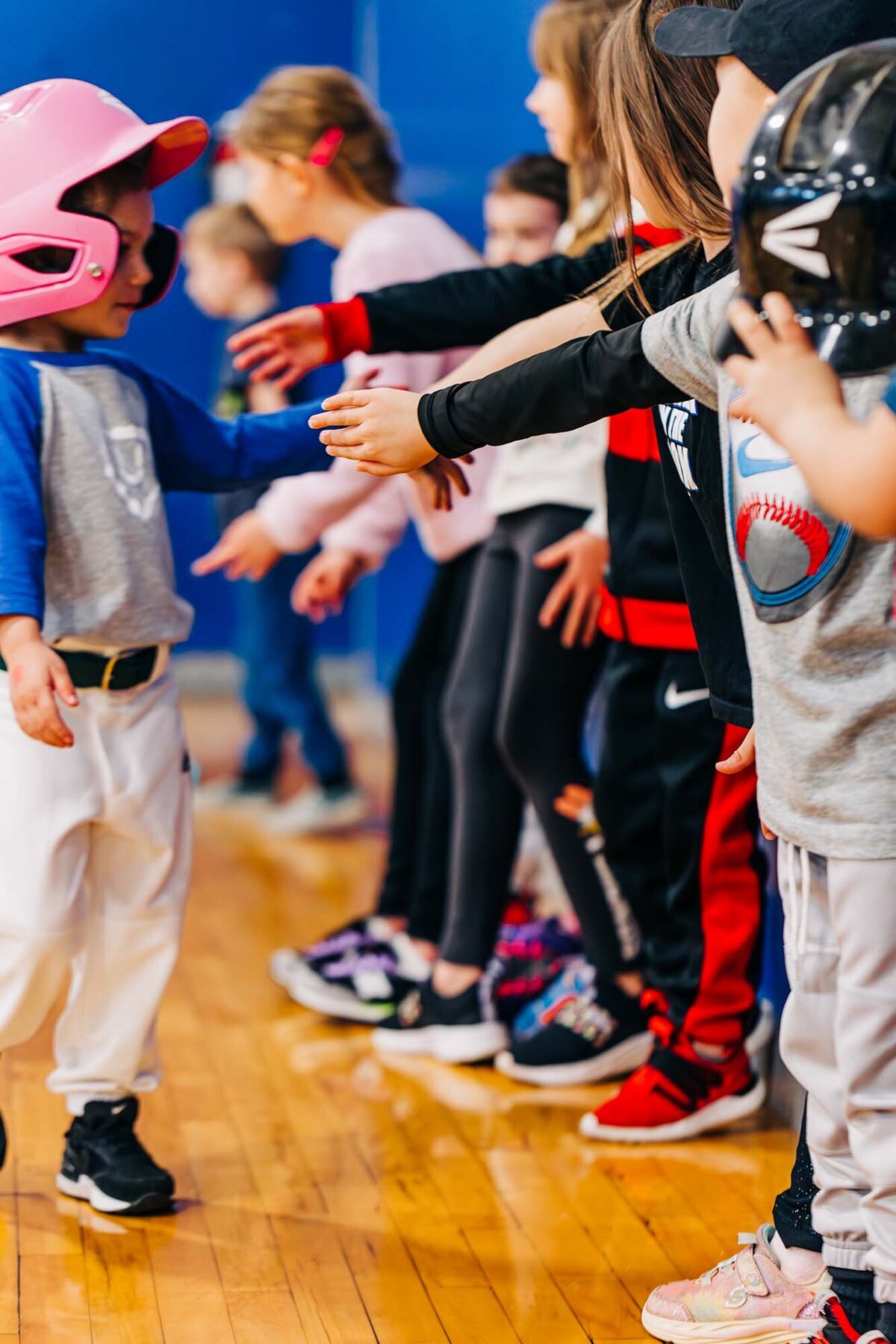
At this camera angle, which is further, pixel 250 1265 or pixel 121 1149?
pixel 121 1149

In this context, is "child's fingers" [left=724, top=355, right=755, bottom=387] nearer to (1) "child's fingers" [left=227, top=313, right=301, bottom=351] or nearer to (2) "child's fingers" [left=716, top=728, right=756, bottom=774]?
(2) "child's fingers" [left=716, top=728, right=756, bottom=774]

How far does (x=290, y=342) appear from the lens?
1822 millimetres

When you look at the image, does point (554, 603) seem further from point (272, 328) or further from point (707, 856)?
point (272, 328)

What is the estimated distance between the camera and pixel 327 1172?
180 cm

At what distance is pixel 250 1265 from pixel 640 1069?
56cm

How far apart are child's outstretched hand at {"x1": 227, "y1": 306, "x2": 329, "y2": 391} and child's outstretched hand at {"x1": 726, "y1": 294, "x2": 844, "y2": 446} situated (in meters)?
0.80

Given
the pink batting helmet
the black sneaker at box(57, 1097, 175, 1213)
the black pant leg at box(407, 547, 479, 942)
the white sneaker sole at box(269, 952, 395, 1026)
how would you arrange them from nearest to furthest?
the pink batting helmet, the black sneaker at box(57, 1097, 175, 1213), the white sneaker sole at box(269, 952, 395, 1026), the black pant leg at box(407, 547, 479, 942)

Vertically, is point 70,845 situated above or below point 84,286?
below

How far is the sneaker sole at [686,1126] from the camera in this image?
6.23 feet

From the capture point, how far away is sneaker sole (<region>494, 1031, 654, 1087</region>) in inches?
81.9

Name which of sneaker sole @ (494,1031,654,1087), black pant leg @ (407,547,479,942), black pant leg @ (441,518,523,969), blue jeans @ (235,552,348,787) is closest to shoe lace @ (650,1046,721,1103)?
sneaker sole @ (494,1031,654,1087)

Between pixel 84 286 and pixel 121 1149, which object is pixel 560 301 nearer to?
pixel 84 286

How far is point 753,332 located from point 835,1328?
784 millimetres

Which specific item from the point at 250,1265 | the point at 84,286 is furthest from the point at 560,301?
the point at 250,1265
